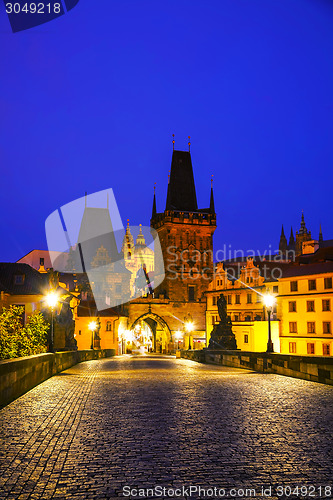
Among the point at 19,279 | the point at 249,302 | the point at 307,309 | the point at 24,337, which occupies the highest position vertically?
the point at 19,279

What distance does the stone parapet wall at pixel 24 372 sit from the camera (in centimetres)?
1221

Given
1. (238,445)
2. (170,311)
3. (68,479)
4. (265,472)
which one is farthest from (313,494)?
(170,311)

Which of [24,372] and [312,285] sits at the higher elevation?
[312,285]

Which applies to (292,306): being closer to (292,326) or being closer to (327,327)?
(292,326)

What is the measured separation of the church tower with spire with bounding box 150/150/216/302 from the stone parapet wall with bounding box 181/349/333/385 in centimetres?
5865

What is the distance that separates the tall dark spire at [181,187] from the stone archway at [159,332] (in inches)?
821

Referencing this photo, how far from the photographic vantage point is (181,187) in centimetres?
10150

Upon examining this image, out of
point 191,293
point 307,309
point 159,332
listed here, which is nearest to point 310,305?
point 307,309

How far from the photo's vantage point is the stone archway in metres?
91.0

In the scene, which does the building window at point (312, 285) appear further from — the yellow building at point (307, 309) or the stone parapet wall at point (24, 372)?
the stone parapet wall at point (24, 372)

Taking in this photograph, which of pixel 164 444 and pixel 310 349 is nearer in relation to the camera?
pixel 164 444

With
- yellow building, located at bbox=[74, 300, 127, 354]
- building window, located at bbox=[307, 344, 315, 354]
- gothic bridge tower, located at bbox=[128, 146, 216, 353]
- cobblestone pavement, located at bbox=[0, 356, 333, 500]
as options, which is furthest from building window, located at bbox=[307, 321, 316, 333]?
cobblestone pavement, located at bbox=[0, 356, 333, 500]

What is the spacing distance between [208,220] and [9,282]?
48576mm

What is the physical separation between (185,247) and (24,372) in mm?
80715
